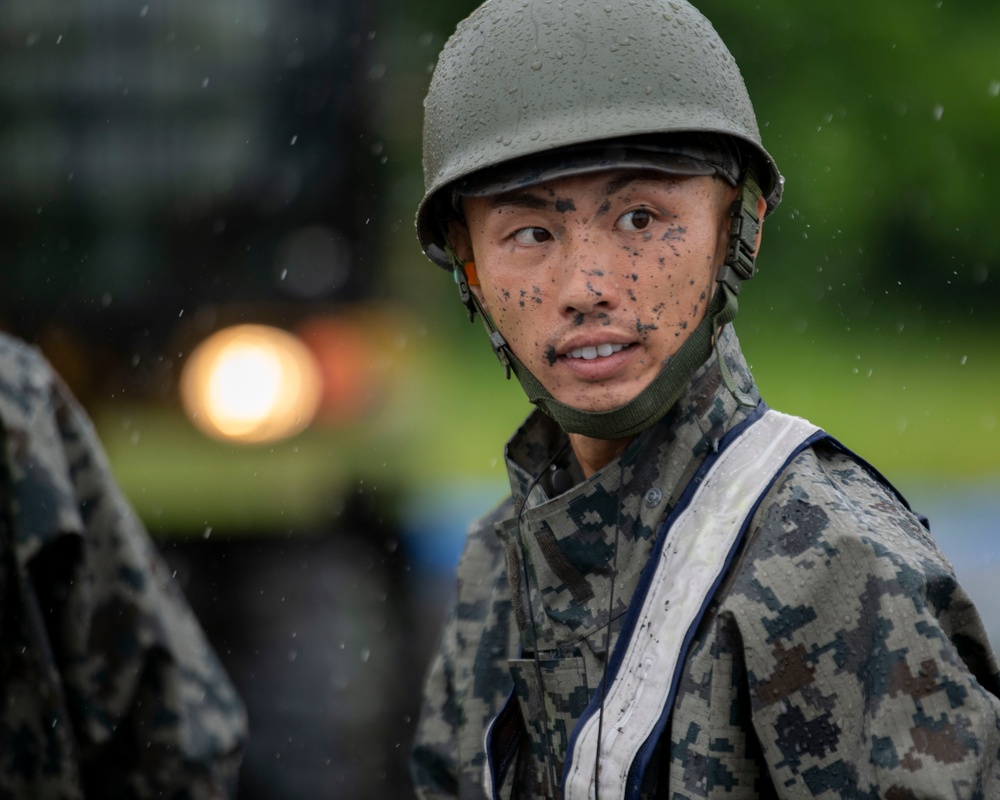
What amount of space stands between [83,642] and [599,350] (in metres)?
1.23

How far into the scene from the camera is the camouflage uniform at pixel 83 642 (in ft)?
9.11

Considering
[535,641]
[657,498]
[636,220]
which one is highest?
[636,220]

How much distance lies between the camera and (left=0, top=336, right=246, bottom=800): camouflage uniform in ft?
9.11

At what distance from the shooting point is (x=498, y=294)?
241 centimetres

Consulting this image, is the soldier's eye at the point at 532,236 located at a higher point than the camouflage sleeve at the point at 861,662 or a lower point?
higher

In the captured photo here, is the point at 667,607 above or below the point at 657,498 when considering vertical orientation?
below

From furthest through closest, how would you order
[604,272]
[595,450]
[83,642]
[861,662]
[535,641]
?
[83,642], [595,450], [535,641], [604,272], [861,662]

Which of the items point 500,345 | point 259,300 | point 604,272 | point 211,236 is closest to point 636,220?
point 604,272

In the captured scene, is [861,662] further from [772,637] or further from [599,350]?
[599,350]

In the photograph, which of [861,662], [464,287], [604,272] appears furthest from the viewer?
[464,287]

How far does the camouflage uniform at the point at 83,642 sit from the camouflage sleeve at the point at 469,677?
19.5 inches

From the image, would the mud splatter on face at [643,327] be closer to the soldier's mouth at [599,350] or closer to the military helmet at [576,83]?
the soldier's mouth at [599,350]

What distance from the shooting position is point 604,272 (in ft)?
7.45

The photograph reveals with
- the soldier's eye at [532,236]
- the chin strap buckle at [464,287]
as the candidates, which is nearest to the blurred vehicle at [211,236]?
the chin strap buckle at [464,287]
